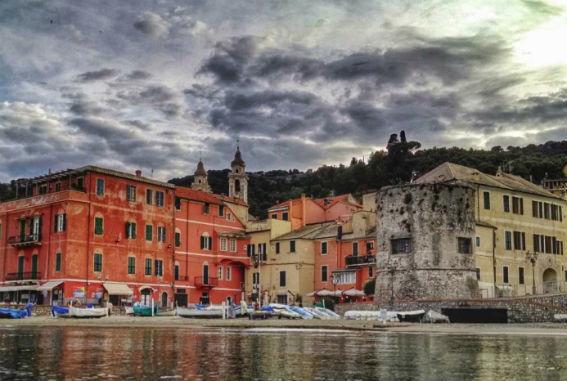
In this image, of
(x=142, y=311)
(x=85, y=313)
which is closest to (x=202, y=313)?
(x=142, y=311)

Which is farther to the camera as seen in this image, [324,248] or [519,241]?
[324,248]

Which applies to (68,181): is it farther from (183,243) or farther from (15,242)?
(183,243)

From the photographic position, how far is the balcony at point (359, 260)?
67.3 m

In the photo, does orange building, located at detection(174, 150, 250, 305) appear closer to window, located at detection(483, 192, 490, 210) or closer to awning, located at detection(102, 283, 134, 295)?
awning, located at detection(102, 283, 134, 295)

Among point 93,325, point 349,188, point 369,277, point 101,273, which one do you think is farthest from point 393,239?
point 349,188

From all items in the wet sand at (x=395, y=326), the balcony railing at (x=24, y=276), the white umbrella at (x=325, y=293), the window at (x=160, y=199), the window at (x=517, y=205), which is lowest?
the wet sand at (x=395, y=326)

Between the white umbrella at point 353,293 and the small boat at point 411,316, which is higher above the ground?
the white umbrella at point 353,293

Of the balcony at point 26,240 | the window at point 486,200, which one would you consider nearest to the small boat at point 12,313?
the balcony at point 26,240

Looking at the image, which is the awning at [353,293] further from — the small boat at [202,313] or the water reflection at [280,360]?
the water reflection at [280,360]

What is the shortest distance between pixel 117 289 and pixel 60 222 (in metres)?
7.47

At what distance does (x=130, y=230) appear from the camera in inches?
2670

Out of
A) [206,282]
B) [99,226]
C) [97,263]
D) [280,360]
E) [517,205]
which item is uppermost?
[517,205]

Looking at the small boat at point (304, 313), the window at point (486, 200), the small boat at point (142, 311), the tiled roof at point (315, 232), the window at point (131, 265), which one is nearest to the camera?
the small boat at point (304, 313)

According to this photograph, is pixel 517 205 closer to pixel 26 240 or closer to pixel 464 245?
pixel 464 245
